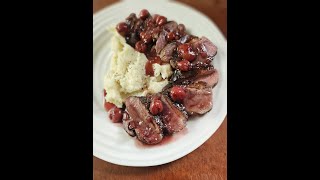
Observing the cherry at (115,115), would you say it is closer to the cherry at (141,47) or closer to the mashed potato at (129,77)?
the mashed potato at (129,77)

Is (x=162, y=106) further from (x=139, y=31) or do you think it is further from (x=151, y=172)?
(x=139, y=31)

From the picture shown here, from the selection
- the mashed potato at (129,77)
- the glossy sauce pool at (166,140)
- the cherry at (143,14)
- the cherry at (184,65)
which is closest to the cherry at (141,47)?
the mashed potato at (129,77)

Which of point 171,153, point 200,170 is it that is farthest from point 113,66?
point 200,170

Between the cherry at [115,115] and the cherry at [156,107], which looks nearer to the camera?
the cherry at [156,107]

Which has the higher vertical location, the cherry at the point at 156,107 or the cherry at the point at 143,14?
the cherry at the point at 143,14

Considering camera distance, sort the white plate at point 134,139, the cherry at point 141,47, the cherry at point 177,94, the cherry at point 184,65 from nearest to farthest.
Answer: the white plate at point 134,139 < the cherry at point 177,94 < the cherry at point 184,65 < the cherry at point 141,47

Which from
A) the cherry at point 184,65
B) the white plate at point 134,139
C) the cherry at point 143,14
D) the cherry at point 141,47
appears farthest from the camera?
the cherry at point 143,14
